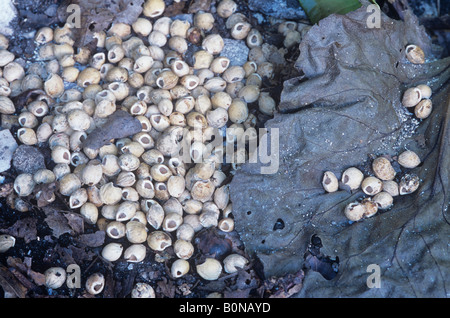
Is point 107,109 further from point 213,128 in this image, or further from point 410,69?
point 410,69

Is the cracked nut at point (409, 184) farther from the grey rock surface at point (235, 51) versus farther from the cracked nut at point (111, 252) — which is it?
the cracked nut at point (111, 252)

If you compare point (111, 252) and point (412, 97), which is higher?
point (412, 97)

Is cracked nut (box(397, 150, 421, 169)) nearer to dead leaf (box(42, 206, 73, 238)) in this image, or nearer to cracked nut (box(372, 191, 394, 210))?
cracked nut (box(372, 191, 394, 210))

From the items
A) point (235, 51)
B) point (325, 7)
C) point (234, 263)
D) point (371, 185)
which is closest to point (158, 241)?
point (234, 263)

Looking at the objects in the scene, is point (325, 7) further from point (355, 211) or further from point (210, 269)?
point (210, 269)

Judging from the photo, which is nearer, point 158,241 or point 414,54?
point 158,241

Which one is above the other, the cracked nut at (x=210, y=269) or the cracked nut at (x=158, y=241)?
the cracked nut at (x=158, y=241)

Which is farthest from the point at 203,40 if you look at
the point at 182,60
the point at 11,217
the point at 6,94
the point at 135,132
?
the point at 11,217

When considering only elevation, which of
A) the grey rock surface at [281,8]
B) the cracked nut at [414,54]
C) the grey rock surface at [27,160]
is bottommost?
the grey rock surface at [27,160]

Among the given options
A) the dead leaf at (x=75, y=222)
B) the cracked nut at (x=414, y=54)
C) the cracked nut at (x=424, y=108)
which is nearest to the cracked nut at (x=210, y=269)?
the dead leaf at (x=75, y=222)

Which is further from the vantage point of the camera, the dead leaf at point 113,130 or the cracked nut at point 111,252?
the dead leaf at point 113,130
